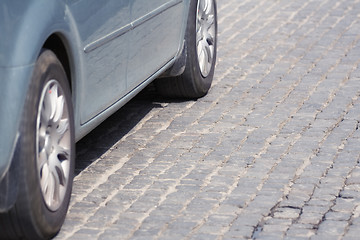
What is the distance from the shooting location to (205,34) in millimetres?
7773

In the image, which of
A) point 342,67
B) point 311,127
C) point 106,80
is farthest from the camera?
point 342,67

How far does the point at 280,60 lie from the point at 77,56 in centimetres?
420

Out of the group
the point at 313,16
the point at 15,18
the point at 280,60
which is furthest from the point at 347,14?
the point at 15,18

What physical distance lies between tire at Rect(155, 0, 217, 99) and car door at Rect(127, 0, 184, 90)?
288mm

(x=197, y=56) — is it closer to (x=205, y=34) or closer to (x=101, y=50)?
(x=205, y=34)

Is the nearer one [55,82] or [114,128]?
[55,82]

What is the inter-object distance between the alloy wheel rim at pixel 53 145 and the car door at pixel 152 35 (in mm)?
1020

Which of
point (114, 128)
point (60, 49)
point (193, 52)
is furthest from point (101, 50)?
point (193, 52)

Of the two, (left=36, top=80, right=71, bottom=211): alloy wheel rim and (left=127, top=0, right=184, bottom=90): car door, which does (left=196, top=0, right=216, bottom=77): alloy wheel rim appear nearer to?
(left=127, top=0, right=184, bottom=90): car door

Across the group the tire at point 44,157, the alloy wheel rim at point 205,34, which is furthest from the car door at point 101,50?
the alloy wheel rim at point 205,34

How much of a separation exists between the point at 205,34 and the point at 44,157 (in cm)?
334

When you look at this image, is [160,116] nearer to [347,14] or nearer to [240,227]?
[240,227]

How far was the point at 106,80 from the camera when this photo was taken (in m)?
5.43

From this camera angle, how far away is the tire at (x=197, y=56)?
733cm
